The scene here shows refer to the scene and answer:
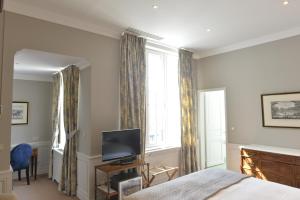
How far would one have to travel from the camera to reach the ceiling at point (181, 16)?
284cm

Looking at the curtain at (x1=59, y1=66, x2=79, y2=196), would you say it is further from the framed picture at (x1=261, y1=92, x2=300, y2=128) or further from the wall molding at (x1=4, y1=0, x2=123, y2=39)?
the framed picture at (x1=261, y1=92, x2=300, y2=128)

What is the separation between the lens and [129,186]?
327 cm

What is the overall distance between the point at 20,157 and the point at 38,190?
828mm

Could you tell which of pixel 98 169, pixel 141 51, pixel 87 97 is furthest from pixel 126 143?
pixel 141 51

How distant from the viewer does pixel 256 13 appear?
124 inches

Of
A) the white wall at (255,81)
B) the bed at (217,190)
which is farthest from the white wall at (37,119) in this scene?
the white wall at (255,81)

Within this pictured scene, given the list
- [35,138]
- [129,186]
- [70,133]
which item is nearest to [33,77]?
[35,138]

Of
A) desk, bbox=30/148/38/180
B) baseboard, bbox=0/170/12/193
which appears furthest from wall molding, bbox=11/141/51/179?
baseboard, bbox=0/170/12/193

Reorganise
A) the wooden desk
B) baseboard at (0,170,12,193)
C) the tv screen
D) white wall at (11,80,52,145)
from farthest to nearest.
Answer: white wall at (11,80,52,145), the tv screen, the wooden desk, baseboard at (0,170,12,193)

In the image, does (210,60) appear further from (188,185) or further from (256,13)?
(188,185)

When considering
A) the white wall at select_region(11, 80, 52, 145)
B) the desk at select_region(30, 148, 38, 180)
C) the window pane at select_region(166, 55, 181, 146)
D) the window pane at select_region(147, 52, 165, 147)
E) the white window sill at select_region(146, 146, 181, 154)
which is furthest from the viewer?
the white wall at select_region(11, 80, 52, 145)

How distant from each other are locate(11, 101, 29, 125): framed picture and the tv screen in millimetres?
3063

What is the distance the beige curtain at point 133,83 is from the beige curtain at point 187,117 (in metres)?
1.17

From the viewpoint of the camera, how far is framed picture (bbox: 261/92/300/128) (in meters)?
3.71
